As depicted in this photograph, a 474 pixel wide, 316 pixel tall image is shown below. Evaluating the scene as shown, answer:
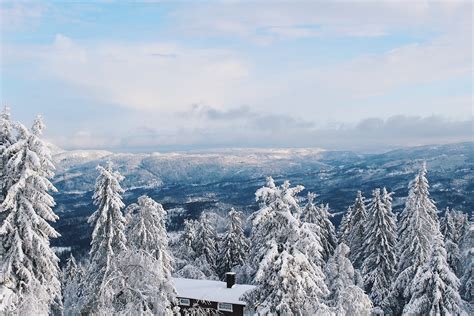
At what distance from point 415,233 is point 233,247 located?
2771cm

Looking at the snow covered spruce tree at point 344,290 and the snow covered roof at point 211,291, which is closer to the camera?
the snow covered spruce tree at point 344,290

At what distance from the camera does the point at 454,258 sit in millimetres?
40156

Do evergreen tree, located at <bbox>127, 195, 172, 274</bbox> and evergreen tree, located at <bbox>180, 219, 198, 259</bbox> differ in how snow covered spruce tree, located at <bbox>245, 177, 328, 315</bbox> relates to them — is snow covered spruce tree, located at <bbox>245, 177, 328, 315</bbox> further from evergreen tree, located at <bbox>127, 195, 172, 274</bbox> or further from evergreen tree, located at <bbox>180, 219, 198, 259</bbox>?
evergreen tree, located at <bbox>180, 219, 198, 259</bbox>

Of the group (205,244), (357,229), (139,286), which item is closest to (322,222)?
(357,229)

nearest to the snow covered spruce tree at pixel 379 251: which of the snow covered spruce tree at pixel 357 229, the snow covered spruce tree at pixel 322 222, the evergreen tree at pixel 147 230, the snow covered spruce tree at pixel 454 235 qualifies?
the snow covered spruce tree at pixel 357 229

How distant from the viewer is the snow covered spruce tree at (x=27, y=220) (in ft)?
65.0

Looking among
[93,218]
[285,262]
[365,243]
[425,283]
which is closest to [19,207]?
[93,218]

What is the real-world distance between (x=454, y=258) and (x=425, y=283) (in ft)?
44.0

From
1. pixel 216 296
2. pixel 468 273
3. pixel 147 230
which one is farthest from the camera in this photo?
pixel 216 296

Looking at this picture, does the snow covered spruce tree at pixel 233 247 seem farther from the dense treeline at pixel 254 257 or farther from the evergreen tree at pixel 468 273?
the evergreen tree at pixel 468 273

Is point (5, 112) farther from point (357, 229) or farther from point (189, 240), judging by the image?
point (189, 240)

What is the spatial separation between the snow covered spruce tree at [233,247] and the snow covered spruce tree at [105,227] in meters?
32.3

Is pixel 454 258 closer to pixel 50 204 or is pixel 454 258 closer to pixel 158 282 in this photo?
pixel 158 282

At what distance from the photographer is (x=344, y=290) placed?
29.5 meters
